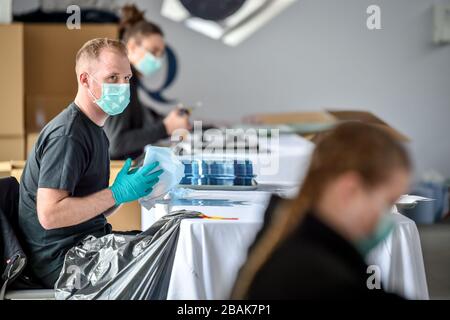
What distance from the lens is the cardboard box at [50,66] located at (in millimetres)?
3633

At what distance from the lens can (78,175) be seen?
5.71ft

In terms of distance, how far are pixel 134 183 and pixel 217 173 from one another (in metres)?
0.44

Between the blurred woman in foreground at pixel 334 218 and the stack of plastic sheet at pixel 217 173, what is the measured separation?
1085mm

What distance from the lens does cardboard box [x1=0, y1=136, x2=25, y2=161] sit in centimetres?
329

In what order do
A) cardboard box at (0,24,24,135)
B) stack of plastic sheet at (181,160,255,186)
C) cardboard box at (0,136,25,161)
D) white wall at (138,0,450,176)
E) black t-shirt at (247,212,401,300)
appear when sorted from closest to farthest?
black t-shirt at (247,212,401,300) < stack of plastic sheet at (181,160,255,186) < cardboard box at (0,136,25,161) < cardboard box at (0,24,24,135) < white wall at (138,0,450,176)

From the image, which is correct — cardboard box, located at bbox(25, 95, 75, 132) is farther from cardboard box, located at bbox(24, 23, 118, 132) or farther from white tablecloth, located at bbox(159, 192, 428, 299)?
white tablecloth, located at bbox(159, 192, 428, 299)

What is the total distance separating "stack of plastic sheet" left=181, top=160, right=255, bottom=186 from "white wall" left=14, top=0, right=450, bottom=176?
1384mm

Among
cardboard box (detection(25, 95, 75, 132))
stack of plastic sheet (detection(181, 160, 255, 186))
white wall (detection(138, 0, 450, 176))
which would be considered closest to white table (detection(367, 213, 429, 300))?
stack of plastic sheet (detection(181, 160, 255, 186))

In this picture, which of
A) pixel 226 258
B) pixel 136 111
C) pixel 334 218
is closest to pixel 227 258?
pixel 226 258

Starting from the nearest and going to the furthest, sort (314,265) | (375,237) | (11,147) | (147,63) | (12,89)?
(314,265) < (375,237) < (147,63) < (11,147) < (12,89)

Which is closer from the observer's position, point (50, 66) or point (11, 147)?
point (11, 147)

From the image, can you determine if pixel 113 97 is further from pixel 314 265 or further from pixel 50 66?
pixel 50 66

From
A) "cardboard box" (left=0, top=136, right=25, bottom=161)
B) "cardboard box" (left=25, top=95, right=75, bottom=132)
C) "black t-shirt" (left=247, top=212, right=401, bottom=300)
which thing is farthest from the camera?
"cardboard box" (left=25, top=95, right=75, bottom=132)
